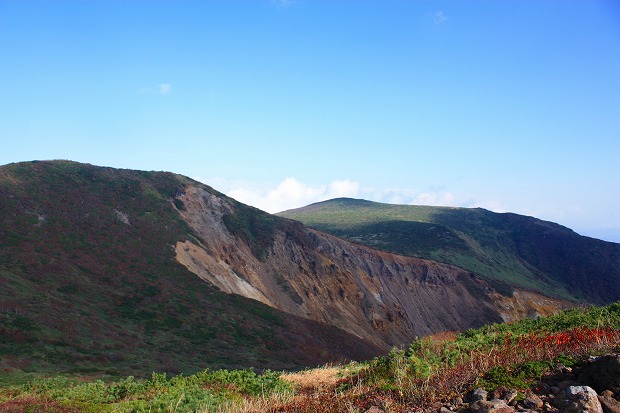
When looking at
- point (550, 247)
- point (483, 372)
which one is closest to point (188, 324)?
point (483, 372)

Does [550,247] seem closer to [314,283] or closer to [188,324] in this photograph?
[314,283]

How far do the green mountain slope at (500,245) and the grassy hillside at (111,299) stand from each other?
194ft

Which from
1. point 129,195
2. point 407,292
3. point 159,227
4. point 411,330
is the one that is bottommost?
point 411,330

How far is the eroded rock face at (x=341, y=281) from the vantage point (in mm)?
55656

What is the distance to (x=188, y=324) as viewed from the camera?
3753 centimetres

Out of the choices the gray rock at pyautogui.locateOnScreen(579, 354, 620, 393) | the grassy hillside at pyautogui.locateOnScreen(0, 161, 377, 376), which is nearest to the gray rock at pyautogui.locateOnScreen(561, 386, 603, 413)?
the gray rock at pyautogui.locateOnScreen(579, 354, 620, 393)

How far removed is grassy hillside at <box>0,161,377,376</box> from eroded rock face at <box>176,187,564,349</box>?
509cm

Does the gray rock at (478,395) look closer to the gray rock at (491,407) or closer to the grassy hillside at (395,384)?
the gray rock at (491,407)

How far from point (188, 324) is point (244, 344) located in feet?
16.1

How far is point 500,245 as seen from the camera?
443 ft

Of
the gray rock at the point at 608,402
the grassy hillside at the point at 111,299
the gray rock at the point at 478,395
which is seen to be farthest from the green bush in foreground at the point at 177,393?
the grassy hillside at the point at 111,299

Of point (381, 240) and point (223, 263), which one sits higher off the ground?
point (381, 240)

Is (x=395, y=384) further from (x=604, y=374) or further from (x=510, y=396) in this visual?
(x=604, y=374)

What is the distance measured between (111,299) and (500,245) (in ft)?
399
